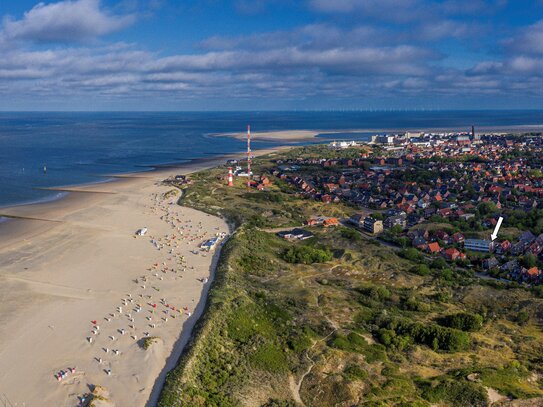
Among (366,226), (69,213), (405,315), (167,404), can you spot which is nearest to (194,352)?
(167,404)

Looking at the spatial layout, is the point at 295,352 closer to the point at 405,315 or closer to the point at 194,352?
the point at 194,352

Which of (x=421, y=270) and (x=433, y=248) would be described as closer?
(x=421, y=270)

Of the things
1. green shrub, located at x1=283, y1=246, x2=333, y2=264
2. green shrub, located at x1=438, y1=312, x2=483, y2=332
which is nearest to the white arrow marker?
green shrub, located at x1=283, y1=246, x2=333, y2=264

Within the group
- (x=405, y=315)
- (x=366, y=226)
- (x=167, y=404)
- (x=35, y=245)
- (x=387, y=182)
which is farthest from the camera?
(x=387, y=182)

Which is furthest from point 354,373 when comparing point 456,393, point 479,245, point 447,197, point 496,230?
point 447,197

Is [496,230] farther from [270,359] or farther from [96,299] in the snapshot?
[96,299]

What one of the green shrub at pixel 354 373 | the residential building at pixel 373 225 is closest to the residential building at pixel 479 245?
the residential building at pixel 373 225
